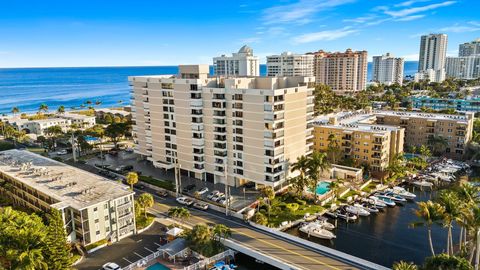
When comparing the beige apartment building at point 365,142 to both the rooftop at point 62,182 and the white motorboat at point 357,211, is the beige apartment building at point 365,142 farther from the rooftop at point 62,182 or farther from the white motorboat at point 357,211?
the rooftop at point 62,182

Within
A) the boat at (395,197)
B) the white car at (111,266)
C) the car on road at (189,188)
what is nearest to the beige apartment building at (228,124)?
the car on road at (189,188)

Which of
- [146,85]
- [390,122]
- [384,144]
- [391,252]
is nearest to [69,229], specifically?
[146,85]

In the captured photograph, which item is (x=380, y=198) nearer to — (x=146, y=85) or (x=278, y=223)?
(x=278, y=223)

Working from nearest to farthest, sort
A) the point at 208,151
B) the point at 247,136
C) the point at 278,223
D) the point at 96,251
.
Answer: the point at 96,251, the point at 278,223, the point at 247,136, the point at 208,151

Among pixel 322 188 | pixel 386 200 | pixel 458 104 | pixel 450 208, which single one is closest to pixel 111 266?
pixel 450 208

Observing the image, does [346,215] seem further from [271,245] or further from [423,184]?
[423,184]

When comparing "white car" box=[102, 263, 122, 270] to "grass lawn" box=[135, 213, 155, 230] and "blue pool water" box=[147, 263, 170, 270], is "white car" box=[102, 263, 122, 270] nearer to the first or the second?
"blue pool water" box=[147, 263, 170, 270]
